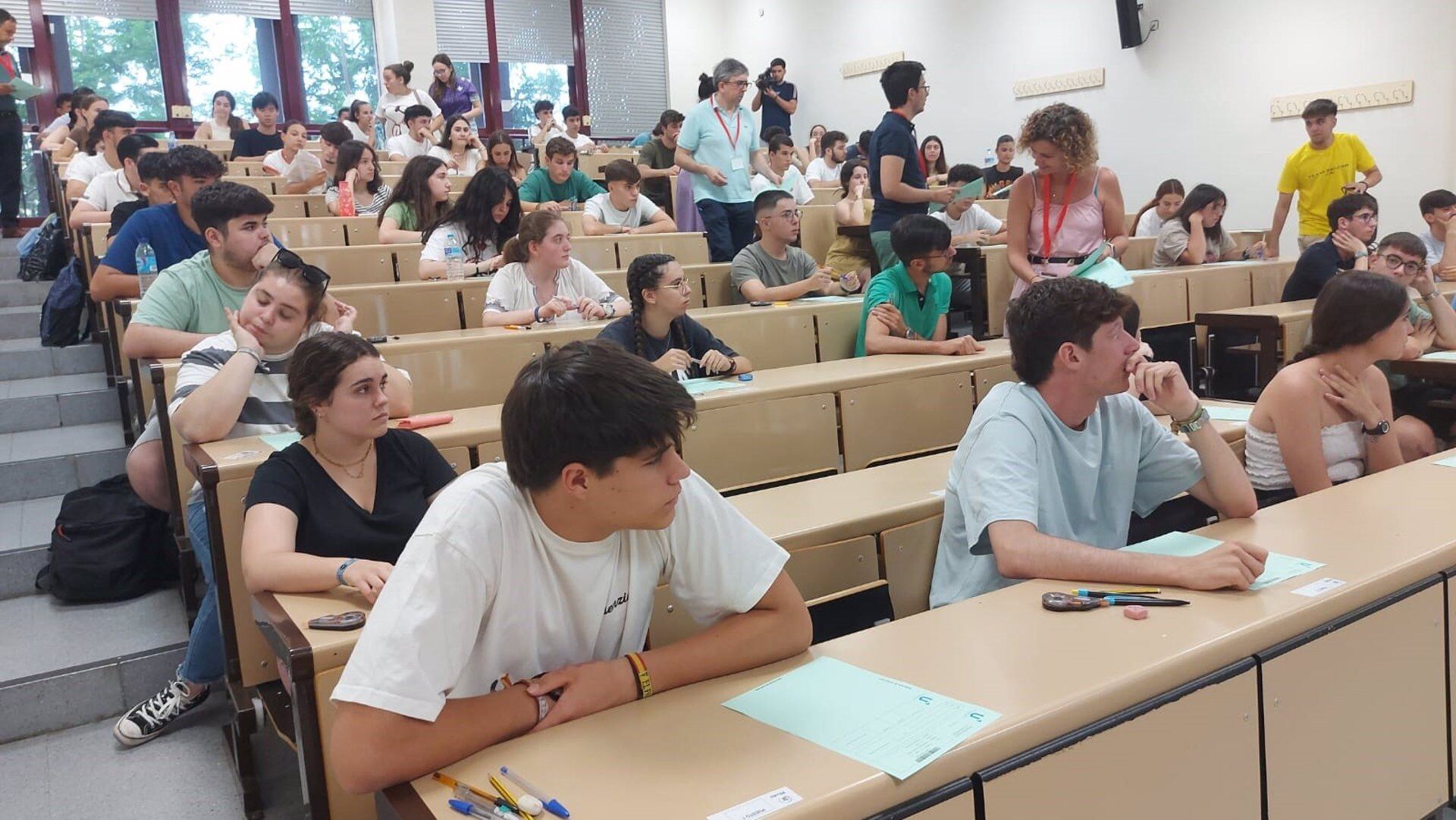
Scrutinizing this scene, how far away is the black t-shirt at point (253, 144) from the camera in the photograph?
830 cm

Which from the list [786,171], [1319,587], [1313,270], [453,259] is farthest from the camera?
[786,171]

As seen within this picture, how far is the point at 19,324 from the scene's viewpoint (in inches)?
205

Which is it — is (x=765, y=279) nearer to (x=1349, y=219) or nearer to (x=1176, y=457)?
(x=1349, y=219)

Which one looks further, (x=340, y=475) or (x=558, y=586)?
(x=340, y=475)

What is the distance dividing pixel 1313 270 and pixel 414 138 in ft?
20.3

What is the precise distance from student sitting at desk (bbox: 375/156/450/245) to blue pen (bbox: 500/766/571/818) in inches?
163

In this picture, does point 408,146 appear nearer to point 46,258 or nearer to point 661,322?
point 46,258

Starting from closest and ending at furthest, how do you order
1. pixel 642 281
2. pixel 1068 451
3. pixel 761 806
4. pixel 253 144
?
pixel 761 806 < pixel 1068 451 < pixel 642 281 < pixel 253 144

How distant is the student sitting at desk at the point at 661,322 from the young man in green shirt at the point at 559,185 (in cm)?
298

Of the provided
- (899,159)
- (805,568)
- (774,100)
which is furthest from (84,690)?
(774,100)

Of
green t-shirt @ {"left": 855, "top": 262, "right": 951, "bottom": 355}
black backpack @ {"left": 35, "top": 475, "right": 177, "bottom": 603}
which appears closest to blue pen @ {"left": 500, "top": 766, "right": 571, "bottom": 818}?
black backpack @ {"left": 35, "top": 475, "right": 177, "bottom": 603}

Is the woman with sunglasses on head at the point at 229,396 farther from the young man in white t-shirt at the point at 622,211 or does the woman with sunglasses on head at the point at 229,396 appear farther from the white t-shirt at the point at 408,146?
the white t-shirt at the point at 408,146

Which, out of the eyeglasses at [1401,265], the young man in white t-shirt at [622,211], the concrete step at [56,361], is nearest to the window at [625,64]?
the young man in white t-shirt at [622,211]

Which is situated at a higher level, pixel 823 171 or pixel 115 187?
pixel 823 171
